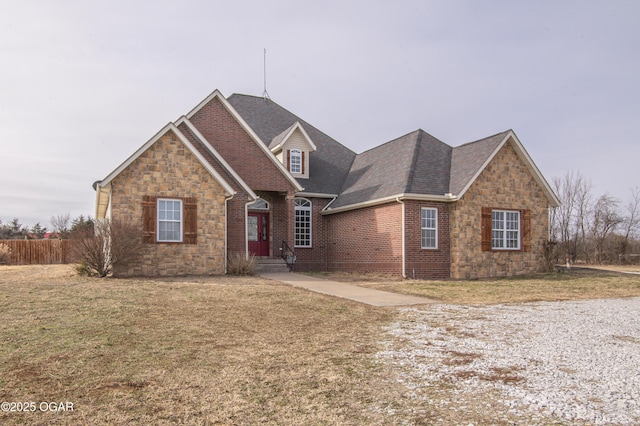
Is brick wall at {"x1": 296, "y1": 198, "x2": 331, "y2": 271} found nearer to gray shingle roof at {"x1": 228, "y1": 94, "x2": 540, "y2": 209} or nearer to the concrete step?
gray shingle roof at {"x1": 228, "y1": 94, "x2": 540, "y2": 209}

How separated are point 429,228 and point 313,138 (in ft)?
34.8

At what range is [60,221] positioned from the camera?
54.4 meters

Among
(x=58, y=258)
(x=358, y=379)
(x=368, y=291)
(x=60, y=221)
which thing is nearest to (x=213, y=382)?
(x=358, y=379)

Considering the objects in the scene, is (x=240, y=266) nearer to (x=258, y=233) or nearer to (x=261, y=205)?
(x=258, y=233)

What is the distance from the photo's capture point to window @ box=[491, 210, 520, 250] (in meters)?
19.8

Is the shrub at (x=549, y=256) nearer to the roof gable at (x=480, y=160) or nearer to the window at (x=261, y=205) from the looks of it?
the roof gable at (x=480, y=160)

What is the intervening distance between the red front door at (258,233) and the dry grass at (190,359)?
11137 millimetres

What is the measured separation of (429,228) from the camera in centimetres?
1872

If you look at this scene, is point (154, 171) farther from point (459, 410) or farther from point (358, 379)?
point (459, 410)

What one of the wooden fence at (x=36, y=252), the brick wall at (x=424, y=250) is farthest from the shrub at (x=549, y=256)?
the wooden fence at (x=36, y=252)

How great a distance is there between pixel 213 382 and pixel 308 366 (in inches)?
45.7

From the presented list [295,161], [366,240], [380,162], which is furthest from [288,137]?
[366,240]

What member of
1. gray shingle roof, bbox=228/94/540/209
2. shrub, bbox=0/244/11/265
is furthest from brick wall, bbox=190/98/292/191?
shrub, bbox=0/244/11/265

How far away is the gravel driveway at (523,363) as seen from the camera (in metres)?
4.55
